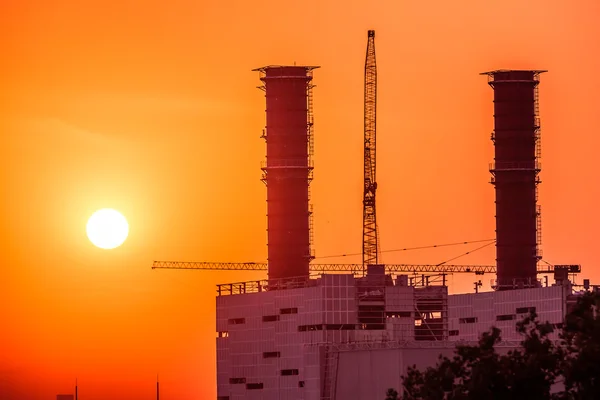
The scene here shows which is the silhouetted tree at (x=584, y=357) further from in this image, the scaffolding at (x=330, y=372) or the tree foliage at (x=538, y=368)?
the scaffolding at (x=330, y=372)

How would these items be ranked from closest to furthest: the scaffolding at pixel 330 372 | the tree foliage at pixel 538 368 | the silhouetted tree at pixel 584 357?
1. the silhouetted tree at pixel 584 357
2. the tree foliage at pixel 538 368
3. the scaffolding at pixel 330 372

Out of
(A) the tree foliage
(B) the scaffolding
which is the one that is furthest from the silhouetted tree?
(B) the scaffolding

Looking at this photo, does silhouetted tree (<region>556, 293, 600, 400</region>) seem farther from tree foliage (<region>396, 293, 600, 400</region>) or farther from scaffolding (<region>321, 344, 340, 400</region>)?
scaffolding (<region>321, 344, 340, 400</region>)

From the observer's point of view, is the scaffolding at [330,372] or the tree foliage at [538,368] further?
the scaffolding at [330,372]

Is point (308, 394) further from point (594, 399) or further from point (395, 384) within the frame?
point (594, 399)

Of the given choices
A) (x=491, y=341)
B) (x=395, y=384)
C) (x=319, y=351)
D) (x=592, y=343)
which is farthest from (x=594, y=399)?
(x=319, y=351)

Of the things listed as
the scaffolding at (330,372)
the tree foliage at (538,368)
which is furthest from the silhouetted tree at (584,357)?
the scaffolding at (330,372)

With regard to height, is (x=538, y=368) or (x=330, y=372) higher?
(x=538, y=368)

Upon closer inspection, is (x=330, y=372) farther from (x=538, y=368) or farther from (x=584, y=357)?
(x=584, y=357)

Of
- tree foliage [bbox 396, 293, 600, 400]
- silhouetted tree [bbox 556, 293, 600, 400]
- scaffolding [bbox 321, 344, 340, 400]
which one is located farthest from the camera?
scaffolding [bbox 321, 344, 340, 400]

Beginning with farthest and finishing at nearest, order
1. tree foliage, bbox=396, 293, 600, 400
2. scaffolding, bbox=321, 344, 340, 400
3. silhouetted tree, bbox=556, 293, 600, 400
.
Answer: scaffolding, bbox=321, 344, 340, 400 → tree foliage, bbox=396, 293, 600, 400 → silhouetted tree, bbox=556, 293, 600, 400

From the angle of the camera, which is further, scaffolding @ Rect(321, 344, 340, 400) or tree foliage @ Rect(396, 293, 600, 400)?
scaffolding @ Rect(321, 344, 340, 400)

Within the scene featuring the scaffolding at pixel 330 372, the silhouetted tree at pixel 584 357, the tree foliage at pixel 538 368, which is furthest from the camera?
the scaffolding at pixel 330 372

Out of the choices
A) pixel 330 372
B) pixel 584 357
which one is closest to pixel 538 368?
pixel 584 357
